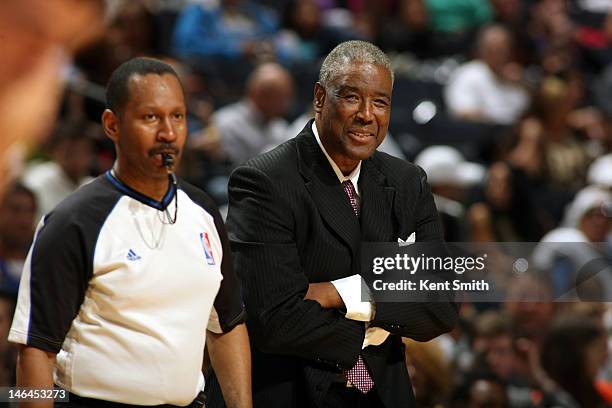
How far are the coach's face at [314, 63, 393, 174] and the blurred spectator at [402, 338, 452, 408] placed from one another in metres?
1.33

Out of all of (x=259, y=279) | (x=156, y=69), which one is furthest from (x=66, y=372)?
(x=156, y=69)

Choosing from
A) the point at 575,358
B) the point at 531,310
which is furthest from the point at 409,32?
the point at 575,358

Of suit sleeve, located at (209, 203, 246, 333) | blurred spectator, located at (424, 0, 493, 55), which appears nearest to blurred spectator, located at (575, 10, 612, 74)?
blurred spectator, located at (424, 0, 493, 55)

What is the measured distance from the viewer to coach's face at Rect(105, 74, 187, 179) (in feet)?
7.43

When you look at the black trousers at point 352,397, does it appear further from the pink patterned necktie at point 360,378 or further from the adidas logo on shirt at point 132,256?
the adidas logo on shirt at point 132,256

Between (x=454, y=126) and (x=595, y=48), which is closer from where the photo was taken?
(x=454, y=126)

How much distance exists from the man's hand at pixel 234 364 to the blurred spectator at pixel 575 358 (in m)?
1.55

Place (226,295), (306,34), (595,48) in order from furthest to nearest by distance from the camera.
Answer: (595,48) < (306,34) < (226,295)

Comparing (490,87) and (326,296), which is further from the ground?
(490,87)

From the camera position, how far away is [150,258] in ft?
7.26

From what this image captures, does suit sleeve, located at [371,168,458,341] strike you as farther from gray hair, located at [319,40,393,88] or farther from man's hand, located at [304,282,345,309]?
gray hair, located at [319,40,393,88]

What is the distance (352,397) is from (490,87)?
6.41 metres

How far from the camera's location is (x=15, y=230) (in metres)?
4.60

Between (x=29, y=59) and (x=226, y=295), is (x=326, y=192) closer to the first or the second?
(x=226, y=295)
